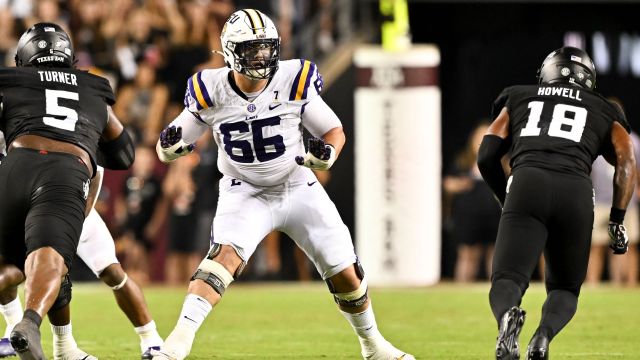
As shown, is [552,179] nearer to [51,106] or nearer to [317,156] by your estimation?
[317,156]

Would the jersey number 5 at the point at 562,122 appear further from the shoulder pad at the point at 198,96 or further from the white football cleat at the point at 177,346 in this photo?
the white football cleat at the point at 177,346

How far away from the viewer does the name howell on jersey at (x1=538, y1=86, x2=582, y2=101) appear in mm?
5684

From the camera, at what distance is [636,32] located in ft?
49.2

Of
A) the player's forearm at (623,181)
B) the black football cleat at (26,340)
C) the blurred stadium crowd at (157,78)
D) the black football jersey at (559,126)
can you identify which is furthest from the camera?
the blurred stadium crowd at (157,78)

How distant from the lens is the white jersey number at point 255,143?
5.93 meters

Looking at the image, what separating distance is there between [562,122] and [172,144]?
181 centimetres

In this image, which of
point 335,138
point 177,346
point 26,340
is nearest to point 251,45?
point 335,138

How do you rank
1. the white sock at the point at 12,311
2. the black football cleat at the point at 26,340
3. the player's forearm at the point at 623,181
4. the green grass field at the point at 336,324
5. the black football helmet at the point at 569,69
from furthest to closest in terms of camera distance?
the green grass field at the point at 336,324
the white sock at the point at 12,311
the black football helmet at the point at 569,69
the player's forearm at the point at 623,181
the black football cleat at the point at 26,340

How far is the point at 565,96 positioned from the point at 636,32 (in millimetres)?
9806

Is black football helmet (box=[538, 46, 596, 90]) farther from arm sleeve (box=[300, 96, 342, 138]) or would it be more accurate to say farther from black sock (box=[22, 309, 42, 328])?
black sock (box=[22, 309, 42, 328])

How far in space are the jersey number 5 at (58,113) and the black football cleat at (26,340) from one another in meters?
0.97

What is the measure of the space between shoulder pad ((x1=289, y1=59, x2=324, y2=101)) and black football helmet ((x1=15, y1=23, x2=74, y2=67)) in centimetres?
110

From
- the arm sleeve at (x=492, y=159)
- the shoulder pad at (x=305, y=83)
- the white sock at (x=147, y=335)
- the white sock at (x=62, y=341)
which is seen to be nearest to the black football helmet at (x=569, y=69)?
the arm sleeve at (x=492, y=159)

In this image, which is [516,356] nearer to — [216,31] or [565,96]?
[565,96]
